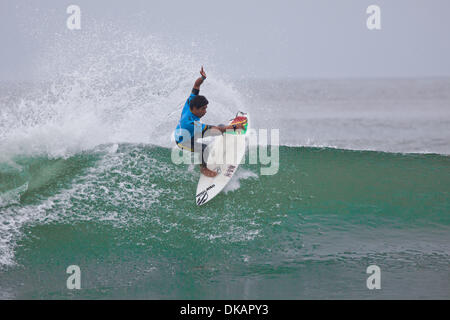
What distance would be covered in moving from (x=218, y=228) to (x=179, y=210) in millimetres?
814

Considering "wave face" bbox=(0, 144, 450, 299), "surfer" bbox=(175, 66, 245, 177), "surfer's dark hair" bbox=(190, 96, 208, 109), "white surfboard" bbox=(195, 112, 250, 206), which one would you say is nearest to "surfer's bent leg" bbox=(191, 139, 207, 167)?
"surfer" bbox=(175, 66, 245, 177)

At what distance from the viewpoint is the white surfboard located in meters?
7.00

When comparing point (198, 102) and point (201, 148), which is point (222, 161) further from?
point (198, 102)

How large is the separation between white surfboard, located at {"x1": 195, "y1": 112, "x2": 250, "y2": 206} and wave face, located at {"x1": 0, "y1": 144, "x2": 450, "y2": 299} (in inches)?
6.6

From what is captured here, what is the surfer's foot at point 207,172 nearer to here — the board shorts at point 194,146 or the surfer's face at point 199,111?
the board shorts at point 194,146

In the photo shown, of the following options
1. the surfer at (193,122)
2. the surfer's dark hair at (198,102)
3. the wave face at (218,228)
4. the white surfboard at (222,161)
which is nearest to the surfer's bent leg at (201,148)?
the surfer at (193,122)

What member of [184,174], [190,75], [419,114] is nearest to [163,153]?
[184,174]

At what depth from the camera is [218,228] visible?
→ 6172 millimetres

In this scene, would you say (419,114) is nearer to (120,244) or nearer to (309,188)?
(309,188)

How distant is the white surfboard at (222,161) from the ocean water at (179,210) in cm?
18

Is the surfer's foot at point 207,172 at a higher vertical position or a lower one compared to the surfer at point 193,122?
lower

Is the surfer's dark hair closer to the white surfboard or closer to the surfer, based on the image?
the surfer

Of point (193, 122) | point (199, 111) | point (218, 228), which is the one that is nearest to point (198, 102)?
point (199, 111)

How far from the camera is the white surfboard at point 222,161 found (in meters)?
7.00
